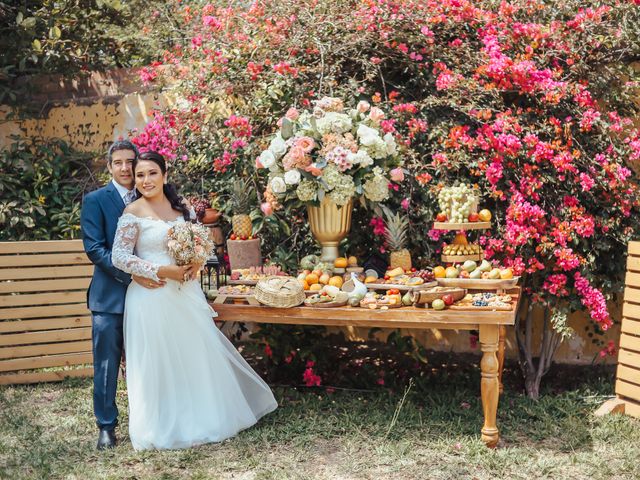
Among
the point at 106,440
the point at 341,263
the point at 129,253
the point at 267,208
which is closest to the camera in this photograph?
the point at 129,253

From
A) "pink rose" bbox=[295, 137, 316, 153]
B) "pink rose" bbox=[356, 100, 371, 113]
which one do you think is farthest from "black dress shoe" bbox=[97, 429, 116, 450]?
"pink rose" bbox=[356, 100, 371, 113]

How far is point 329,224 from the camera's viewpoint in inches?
200

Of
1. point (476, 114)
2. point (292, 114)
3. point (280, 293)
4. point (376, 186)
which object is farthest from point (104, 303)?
point (476, 114)

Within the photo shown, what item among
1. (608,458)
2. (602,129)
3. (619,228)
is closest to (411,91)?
(602,129)

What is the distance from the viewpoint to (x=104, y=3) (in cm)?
729

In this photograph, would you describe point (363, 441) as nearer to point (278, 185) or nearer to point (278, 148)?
point (278, 185)

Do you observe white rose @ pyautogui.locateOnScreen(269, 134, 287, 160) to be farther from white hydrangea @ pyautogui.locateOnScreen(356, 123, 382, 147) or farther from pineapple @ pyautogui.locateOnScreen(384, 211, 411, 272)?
pineapple @ pyautogui.locateOnScreen(384, 211, 411, 272)

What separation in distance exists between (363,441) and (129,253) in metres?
1.86

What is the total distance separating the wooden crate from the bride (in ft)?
5.51

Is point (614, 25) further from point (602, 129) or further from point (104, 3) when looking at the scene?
point (104, 3)

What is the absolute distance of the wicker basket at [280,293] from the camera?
183 inches

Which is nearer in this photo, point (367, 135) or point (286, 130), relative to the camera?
point (367, 135)

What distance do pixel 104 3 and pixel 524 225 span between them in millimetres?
4618

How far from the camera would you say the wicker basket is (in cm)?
464
